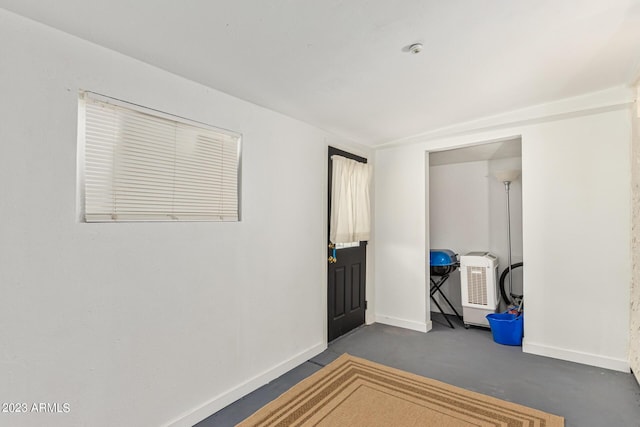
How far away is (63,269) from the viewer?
5.07 feet

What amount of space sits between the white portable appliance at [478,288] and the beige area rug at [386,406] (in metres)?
1.60

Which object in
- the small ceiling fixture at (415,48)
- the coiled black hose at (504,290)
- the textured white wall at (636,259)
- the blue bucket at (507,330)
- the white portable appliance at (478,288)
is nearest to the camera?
the small ceiling fixture at (415,48)

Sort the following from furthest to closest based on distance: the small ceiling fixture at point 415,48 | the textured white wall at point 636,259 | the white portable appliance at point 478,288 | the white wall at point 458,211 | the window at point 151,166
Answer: the white wall at point 458,211 → the white portable appliance at point 478,288 → the textured white wall at point 636,259 → the small ceiling fixture at point 415,48 → the window at point 151,166

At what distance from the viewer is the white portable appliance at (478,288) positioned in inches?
148

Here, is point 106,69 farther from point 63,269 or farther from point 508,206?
point 508,206

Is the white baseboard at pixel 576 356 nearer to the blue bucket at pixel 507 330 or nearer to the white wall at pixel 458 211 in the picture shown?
the blue bucket at pixel 507 330

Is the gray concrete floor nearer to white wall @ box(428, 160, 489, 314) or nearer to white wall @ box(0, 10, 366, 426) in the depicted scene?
white wall @ box(0, 10, 366, 426)

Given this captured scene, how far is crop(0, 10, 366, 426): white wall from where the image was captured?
4.69ft

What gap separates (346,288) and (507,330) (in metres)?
1.73

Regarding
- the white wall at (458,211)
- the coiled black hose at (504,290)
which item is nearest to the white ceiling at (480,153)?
the white wall at (458,211)

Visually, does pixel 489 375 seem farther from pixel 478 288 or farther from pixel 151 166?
pixel 151 166

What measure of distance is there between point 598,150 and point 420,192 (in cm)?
165

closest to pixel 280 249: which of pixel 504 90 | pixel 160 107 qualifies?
pixel 160 107

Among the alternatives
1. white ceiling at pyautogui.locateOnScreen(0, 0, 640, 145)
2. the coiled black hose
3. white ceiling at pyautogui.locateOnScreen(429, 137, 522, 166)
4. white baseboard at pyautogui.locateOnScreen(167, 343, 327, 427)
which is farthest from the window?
the coiled black hose
